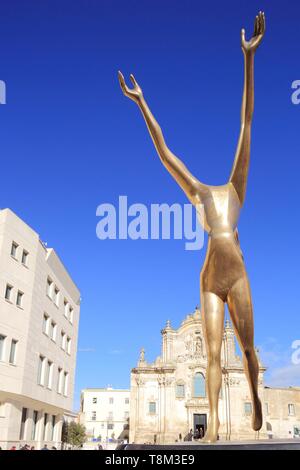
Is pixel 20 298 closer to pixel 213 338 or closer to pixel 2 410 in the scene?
pixel 2 410

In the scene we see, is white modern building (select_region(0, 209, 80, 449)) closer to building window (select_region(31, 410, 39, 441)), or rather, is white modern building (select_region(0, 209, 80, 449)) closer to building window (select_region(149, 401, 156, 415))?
building window (select_region(31, 410, 39, 441))

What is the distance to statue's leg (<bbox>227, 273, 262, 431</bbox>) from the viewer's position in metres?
6.85

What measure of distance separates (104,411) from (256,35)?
6852 centimetres

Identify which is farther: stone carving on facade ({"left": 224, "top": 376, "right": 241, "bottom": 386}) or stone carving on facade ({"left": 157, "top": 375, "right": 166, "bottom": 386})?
stone carving on facade ({"left": 157, "top": 375, "right": 166, "bottom": 386})

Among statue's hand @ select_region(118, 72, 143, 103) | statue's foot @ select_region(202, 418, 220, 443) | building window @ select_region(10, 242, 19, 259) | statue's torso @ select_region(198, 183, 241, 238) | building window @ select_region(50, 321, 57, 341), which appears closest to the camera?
statue's foot @ select_region(202, 418, 220, 443)

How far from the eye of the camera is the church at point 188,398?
46844mm

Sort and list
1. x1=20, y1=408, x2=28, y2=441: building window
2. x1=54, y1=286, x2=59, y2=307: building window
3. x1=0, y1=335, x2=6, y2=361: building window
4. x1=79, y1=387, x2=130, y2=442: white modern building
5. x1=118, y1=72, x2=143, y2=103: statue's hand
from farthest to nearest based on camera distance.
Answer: x1=79, y1=387, x2=130, y2=442: white modern building, x1=54, y1=286, x2=59, y2=307: building window, x1=20, y1=408, x2=28, y2=441: building window, x1=0, y1=335, x2=6, y2=361: building window, x1=118, y1=72, x2=143, y2=103: statue's hand

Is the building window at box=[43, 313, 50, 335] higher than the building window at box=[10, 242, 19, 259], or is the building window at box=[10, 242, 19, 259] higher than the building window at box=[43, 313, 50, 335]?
the building window at box=[10, 242, 19, 259]

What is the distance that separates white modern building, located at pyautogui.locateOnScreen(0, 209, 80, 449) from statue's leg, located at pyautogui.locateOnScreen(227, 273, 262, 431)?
1757cm

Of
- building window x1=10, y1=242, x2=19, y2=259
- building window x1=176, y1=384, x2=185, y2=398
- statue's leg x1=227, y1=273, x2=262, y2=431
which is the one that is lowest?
statue's leg x1=227, y1=273, x2=262, y2=431

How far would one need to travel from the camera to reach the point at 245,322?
6.90 meters

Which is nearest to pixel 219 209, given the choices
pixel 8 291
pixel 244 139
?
pixel 244 139

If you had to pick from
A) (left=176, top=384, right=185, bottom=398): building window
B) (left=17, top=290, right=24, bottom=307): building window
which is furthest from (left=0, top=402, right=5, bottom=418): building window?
(left=176, top=384, right=185, bottom=398): building window
